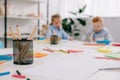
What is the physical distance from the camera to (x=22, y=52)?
1010 millimetres

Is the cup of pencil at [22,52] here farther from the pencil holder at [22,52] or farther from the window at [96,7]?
the window at [96,7]

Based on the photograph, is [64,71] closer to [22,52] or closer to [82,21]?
[22,52]

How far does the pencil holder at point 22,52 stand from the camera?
99 centimetres

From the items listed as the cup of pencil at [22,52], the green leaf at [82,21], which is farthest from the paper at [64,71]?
the green leaf at [82,21]

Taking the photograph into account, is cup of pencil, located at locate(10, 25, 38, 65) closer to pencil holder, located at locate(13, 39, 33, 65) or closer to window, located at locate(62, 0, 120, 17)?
pencil holder, located at locate(13, 39, 33, 65)

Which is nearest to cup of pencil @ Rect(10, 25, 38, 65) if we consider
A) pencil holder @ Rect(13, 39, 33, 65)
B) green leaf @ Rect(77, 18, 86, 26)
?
pencil holder @ Rect(13, 39, 33, 65)

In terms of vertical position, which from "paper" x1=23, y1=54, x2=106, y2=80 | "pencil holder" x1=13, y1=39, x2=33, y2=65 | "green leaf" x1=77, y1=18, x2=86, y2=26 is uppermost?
"green leaf" x1=77, y1=18, x2=86, y2=26

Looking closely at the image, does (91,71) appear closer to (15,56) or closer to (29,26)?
(15,56)

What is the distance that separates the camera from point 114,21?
13.0ft

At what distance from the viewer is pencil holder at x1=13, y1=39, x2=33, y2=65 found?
0.99 meters

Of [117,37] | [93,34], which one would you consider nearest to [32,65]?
[93,34]

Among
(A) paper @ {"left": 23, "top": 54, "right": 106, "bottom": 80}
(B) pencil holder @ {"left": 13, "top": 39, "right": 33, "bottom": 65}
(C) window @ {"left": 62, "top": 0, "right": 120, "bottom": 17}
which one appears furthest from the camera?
(C) window @ {"left": 62, "top": 0, "right": 120, "bottom": 17}

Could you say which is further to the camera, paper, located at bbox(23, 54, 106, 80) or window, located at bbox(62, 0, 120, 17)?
window, located at bbox(62, 0, 120, 17)

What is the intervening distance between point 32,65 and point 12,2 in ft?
10.5
